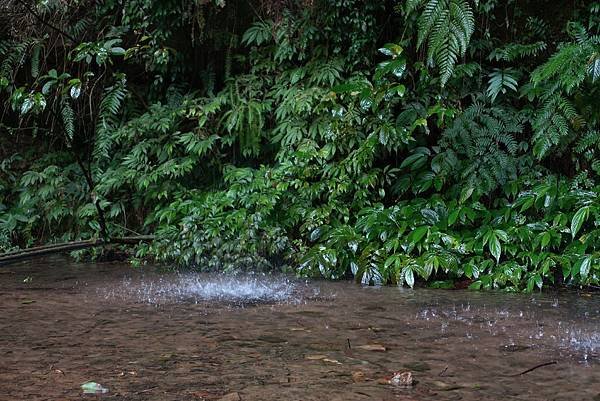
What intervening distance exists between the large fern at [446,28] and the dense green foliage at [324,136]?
0.01 m

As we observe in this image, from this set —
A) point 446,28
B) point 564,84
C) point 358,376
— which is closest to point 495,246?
point 564,84

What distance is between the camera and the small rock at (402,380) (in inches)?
113

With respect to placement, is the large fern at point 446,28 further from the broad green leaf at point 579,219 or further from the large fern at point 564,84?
the broad green leaf at point 579,219

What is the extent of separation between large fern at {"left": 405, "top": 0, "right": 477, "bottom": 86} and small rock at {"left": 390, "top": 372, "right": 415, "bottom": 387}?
3736 mm

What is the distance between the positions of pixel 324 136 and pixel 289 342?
3.51 meters

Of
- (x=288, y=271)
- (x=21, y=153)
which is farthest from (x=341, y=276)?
(x=21, y=153)

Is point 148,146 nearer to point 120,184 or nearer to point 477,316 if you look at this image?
point 120,184

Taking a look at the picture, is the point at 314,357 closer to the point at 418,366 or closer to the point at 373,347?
the point at 373,347

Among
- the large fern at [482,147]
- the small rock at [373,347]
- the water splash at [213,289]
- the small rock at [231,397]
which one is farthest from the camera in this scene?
the large fern at [482,147]

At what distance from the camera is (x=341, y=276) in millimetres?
5941

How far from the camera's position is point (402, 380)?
9.45 feet

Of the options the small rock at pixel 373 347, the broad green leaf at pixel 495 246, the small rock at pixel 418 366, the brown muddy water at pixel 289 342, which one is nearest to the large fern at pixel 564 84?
the broad green leaf at pixel 495 246

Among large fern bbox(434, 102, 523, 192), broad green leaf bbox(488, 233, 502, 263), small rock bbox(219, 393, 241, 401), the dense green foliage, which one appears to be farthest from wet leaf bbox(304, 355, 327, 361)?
large fern bbox(434, 102, 523, 192)

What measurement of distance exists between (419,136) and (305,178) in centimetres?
137
